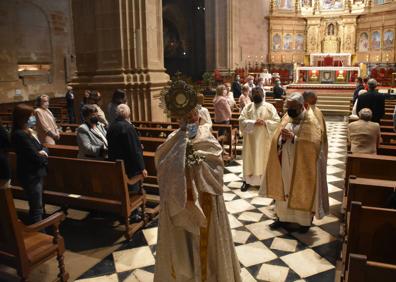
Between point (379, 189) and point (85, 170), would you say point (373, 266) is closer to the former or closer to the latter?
point (379, 189)

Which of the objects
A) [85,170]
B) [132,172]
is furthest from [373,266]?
[85,170]

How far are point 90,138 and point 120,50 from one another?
4571 mm

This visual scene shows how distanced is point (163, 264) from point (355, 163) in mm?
2930

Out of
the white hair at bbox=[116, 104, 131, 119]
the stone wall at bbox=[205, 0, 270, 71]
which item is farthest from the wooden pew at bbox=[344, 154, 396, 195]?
the stone wall at bbox=[205, 0, 270, 71]

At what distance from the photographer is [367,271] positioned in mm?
2256

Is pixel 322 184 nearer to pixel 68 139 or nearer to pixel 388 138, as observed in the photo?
pixel 388 138

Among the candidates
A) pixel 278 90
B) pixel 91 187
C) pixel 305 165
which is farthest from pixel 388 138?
pixel 278 90

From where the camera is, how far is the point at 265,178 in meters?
4.95

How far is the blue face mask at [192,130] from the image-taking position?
2930 millimetres

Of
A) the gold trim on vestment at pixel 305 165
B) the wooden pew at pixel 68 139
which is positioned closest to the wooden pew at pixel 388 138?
the gold trim on vestment at pixel 305 165

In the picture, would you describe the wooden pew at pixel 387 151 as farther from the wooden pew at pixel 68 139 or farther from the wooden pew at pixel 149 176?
the wooden pew at pixel 68 139

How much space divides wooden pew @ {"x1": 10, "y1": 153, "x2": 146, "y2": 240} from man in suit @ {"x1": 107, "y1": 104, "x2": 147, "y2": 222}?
216 millimetres

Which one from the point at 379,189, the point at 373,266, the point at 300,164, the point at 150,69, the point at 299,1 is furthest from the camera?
the point at 299,1

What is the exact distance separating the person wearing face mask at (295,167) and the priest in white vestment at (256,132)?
1.42 meters
